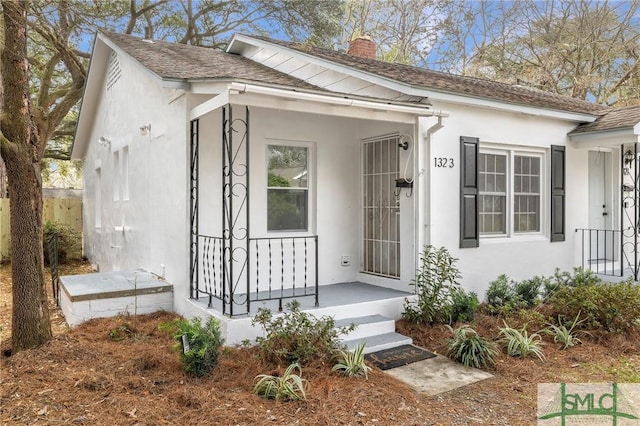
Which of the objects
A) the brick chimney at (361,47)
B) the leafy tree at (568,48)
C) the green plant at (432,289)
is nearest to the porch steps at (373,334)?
the green plant at (432,289)

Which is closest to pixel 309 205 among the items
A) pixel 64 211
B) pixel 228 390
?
pixel 228 390

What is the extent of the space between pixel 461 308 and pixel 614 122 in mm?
4545

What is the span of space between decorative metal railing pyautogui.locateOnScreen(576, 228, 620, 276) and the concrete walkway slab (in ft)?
16.0

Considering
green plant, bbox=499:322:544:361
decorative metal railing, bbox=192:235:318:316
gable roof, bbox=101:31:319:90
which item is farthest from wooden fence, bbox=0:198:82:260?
green plant, bbox=499:322:544:361

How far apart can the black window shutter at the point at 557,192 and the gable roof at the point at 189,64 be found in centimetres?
425

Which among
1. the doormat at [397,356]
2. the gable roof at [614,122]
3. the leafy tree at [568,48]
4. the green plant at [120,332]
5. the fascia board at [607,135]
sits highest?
the leafy tree at [568,48]

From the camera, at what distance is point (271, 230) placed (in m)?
7.15

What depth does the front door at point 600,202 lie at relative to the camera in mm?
9047

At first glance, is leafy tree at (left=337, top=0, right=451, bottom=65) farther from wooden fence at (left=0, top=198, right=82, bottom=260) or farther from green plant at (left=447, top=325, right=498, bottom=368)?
green plant at (left=447, top=325, right=498, bottom=368)

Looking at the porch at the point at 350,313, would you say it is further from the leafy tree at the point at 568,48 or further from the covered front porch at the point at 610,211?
the leafy tree at the point at 568,48

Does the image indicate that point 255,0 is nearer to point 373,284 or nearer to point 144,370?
point 373,284

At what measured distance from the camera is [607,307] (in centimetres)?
593

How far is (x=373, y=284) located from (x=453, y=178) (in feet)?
6.67

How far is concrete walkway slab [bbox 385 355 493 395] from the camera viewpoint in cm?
450
